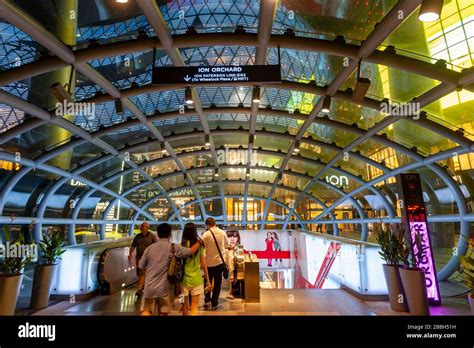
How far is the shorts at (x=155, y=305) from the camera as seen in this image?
152 inches

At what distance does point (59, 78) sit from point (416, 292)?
10975 millimetres

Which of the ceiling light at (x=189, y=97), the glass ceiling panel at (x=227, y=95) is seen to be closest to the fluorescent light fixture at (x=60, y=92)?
the ceiling light at (x=189, y=97)

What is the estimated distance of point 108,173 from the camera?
1515 cm

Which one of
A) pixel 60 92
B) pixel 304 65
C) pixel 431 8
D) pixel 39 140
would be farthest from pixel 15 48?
pixel 431 8

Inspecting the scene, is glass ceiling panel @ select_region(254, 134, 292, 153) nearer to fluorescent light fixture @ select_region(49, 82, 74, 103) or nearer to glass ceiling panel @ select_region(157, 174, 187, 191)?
glass ceiling panel @ select_region(157, 174, 187, 191)

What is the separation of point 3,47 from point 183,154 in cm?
820

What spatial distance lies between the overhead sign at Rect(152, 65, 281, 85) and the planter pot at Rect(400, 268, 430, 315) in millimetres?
4607

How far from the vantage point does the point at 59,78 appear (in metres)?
8.66

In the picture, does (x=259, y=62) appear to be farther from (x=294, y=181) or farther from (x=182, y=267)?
(x=294, y=181)

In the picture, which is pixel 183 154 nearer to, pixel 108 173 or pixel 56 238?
pixel 108 173

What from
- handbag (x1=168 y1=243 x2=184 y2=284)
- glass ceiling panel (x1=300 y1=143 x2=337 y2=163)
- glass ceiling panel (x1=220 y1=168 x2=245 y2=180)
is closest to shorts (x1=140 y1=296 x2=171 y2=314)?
handbag (x1=168 y1=243 x2=184 y2=284)

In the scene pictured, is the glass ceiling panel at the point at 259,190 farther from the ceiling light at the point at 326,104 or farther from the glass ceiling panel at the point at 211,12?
the glass ceiling panel at the point at 211,12

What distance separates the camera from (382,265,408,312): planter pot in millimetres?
5621
